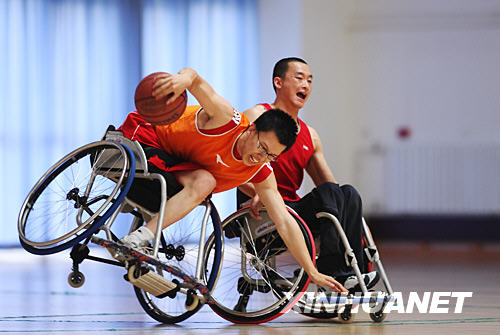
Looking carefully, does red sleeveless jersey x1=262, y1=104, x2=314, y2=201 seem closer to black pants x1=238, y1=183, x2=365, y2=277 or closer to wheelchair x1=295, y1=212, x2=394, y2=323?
black pants x1=238, y1=183, x2=365, y2=277

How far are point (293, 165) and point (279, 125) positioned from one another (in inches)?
27.7

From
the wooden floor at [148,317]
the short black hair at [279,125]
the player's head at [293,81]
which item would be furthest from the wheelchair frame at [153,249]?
the player's head at [293,81]

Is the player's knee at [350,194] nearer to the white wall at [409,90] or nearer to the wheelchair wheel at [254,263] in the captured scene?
the wheelchair wheel at [254,263]

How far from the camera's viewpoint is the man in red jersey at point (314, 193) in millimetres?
2551

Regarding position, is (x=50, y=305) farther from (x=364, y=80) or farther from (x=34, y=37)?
(x=364, y=80)

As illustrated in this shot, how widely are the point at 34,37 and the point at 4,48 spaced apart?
0.26m

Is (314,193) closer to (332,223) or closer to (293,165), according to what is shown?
(332,223)

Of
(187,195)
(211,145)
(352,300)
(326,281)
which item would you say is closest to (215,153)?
(211,145)

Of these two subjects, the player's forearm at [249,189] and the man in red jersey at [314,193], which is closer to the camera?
the man in red jersey at [314,193]

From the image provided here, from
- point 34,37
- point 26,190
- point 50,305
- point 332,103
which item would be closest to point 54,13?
point 34,37

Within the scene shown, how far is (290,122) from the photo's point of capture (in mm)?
2271

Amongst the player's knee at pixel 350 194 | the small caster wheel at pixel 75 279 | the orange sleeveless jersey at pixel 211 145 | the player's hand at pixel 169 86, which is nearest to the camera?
the player's hand at pixel 169 86

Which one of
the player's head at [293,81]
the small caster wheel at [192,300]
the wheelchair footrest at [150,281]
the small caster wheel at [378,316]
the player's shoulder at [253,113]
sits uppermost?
the player's head at [293,81]

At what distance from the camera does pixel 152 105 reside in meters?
2.09
